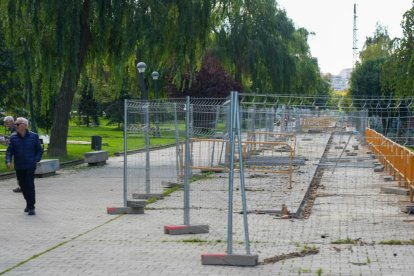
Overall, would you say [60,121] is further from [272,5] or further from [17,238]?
[272,5]

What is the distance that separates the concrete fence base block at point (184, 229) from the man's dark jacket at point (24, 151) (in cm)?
361

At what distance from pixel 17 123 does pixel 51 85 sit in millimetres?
14299

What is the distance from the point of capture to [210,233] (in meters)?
11.3

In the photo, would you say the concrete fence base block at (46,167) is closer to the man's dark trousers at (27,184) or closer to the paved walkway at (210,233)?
the paved walkway at (210,233)

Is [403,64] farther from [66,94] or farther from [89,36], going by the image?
[66,94]

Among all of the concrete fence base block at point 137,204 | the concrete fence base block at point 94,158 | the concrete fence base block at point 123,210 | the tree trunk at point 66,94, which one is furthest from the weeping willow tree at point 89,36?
the concrete fence base block at point 137,204

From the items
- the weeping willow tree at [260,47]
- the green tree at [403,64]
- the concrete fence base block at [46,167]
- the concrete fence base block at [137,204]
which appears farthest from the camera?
the weeping willow tree at [260,47]

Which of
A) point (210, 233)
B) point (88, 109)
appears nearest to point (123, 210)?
point (210, 233)

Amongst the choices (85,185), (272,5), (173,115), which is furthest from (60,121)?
(272,5)

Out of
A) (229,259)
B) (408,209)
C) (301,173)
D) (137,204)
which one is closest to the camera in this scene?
(229,259)

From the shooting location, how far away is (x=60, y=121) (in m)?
28.7

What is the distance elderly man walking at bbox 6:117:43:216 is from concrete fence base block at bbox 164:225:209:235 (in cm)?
343

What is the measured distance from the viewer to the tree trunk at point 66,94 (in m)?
27.4

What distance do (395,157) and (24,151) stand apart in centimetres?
779
